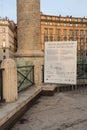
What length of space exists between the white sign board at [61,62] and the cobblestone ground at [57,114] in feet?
2.29

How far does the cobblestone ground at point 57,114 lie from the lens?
549cm

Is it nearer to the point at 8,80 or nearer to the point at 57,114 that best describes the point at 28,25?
the point at 8,80

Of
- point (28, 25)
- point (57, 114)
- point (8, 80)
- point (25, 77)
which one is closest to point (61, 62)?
point (25, 77)

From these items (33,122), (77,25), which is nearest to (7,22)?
(77,25)

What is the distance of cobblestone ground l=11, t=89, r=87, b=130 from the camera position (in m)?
5.49

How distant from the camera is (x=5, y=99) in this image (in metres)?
6.44

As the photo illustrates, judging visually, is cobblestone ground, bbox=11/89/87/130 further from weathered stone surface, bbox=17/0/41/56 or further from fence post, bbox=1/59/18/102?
weathered stone surface, bbox=17/0/41/56

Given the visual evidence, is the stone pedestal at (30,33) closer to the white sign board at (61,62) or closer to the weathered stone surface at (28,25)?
the weathered stone surface at (28,25)

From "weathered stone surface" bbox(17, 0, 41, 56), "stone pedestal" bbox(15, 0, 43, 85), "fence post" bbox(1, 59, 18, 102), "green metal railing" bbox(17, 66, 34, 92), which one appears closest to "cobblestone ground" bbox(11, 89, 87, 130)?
"fence post" bbox(1, 59, 18, 102)

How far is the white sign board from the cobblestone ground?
0.70 metres

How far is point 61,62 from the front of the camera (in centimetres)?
921

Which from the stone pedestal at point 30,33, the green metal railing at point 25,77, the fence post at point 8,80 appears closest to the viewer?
the fence post at point 8,80

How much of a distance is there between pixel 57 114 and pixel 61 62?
3.06 m

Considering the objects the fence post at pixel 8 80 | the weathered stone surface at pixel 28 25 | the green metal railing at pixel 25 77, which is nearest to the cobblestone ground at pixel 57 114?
the fence post at pixel 8 80
